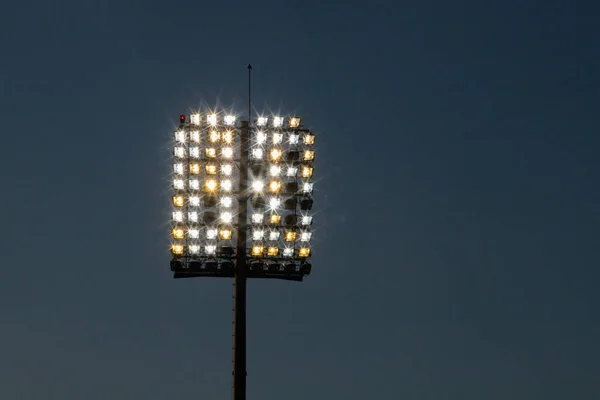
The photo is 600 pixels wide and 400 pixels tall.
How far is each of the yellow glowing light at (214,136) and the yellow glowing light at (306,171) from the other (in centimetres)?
361

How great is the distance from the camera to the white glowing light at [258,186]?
2426 inches

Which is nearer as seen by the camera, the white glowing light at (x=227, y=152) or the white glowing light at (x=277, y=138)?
the white glowing light at (x=227, y=152)

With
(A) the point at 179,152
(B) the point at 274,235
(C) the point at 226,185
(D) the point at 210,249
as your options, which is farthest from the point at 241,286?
(A) the point at 179,152

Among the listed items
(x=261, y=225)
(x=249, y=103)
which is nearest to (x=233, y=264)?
(x=261, y=225)

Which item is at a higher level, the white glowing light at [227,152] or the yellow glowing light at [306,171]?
the white glowing light at [227,152]

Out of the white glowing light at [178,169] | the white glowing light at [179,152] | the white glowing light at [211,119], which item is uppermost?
the white glowing light at [211,119]

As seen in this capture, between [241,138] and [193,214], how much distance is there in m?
4.06

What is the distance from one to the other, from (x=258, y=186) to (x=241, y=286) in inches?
164

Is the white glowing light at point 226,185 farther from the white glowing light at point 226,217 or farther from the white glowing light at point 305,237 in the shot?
the white glowing light at point 305,237

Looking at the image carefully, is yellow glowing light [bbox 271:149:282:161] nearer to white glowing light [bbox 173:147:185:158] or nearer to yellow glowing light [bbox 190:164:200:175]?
yellow glowing light [bbox 190:164:200:175]

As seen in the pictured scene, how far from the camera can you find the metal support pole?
5916 centimetres

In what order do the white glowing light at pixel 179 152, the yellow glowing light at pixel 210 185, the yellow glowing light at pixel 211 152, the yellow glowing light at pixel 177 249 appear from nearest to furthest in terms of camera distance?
the yellow glowing light at pixel 177 249 < the white glowing light at pixel 179 152 < the yellow glowing light at pixel 210 185 < the yellow glowing light at pixel 211 152

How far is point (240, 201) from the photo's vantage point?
61719mm

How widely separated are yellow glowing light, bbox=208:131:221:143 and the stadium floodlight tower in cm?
4
